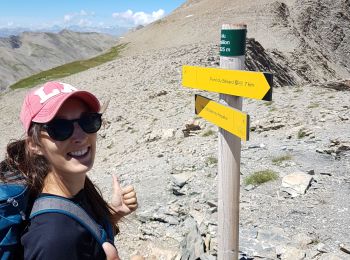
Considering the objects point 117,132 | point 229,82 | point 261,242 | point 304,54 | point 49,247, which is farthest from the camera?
point 304,54

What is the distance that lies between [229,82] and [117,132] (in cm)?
1576

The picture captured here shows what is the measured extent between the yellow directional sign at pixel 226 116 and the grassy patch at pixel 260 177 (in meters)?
4.14

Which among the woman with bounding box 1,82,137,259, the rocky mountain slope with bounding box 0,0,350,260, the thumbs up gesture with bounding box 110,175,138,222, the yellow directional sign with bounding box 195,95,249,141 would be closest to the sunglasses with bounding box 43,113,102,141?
the woman with bounding box 1,82,137,259

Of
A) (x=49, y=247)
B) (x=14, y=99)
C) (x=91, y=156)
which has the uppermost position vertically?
(x=91, y=156)

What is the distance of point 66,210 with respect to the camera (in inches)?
107

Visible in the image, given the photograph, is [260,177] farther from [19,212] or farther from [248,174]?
A: [19,212]

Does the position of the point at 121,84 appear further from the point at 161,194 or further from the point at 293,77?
the point at 161,194

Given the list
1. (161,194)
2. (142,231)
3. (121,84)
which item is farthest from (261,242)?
(121,84)

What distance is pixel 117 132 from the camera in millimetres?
19844

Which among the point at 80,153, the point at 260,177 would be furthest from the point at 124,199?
the point at 260,177

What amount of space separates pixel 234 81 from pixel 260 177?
495 centimetres

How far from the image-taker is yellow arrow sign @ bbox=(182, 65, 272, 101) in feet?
13.5

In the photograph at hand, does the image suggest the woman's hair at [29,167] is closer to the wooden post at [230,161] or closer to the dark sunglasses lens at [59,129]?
the dark sunglasses lens at [59,129]

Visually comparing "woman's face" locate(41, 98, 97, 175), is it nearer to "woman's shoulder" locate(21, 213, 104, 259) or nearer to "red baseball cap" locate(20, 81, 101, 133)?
"red baseball cap" locate(20, 81, 101, 133)
